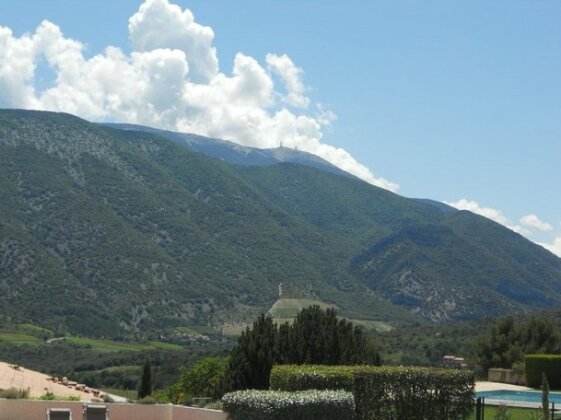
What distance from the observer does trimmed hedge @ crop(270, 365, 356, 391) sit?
1553 cm

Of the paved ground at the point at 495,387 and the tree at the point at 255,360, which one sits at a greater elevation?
the tree at the point at 255,360

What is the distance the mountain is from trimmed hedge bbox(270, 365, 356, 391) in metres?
76.7

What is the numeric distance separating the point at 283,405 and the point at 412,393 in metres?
3.63

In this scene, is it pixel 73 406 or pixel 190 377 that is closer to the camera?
pixel 73 406

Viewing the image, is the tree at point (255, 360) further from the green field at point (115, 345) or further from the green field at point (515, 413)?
the green field at point (115, 345)

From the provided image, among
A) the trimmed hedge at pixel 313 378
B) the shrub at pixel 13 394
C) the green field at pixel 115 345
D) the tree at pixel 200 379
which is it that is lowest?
the green field at pixel 115 345

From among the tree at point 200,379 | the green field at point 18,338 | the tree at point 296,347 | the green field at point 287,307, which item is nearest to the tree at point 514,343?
the tree at point 200,379

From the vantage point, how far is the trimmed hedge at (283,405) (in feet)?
45.5

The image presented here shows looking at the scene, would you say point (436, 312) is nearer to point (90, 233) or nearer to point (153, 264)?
point (153, 264)

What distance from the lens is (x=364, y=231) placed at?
166500 millimetres

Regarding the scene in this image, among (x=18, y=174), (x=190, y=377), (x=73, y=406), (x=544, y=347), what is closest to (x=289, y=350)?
(x=73, y=406)

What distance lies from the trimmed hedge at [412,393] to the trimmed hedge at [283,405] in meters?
1.59

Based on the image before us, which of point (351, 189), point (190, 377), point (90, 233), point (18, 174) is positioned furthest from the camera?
point (351, 189)

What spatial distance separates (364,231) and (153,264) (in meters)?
69.6
